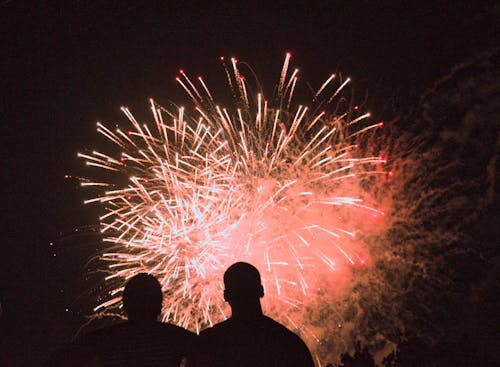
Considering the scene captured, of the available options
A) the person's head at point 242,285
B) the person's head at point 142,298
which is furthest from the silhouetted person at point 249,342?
the person's head at point 142,298

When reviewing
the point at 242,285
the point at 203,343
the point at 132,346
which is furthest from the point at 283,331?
the point at 132,346

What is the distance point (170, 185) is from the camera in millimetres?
11367

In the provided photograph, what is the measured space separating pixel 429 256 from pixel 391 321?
7.62ft

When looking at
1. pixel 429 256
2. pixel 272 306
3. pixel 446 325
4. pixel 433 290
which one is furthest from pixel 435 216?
pixel 272 306

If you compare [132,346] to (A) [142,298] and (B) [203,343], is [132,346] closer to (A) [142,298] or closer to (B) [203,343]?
(A) [142,298]

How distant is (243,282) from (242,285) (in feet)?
0.09

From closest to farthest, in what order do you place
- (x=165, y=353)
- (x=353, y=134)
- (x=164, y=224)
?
(x=165, y=353), (x=164, y=224), (x=353, y=134)

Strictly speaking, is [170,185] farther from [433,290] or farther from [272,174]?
[433,290]

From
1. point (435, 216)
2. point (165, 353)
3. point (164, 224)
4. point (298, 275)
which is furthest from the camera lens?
point (435, 216)

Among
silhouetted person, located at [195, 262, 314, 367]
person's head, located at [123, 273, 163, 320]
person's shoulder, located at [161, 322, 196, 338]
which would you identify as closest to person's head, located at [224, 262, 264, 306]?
silhouetted person, located at [195, 262, 314, 367]

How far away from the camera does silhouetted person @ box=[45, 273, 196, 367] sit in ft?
11.4

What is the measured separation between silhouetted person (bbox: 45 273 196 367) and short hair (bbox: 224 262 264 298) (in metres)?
0.46

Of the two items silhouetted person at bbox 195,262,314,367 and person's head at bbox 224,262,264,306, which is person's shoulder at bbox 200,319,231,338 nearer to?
silhouetted person at bbox 195,262,314,367

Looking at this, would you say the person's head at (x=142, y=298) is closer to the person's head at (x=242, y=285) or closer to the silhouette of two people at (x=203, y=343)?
the silhouette of two people at (x=203, y=343)
